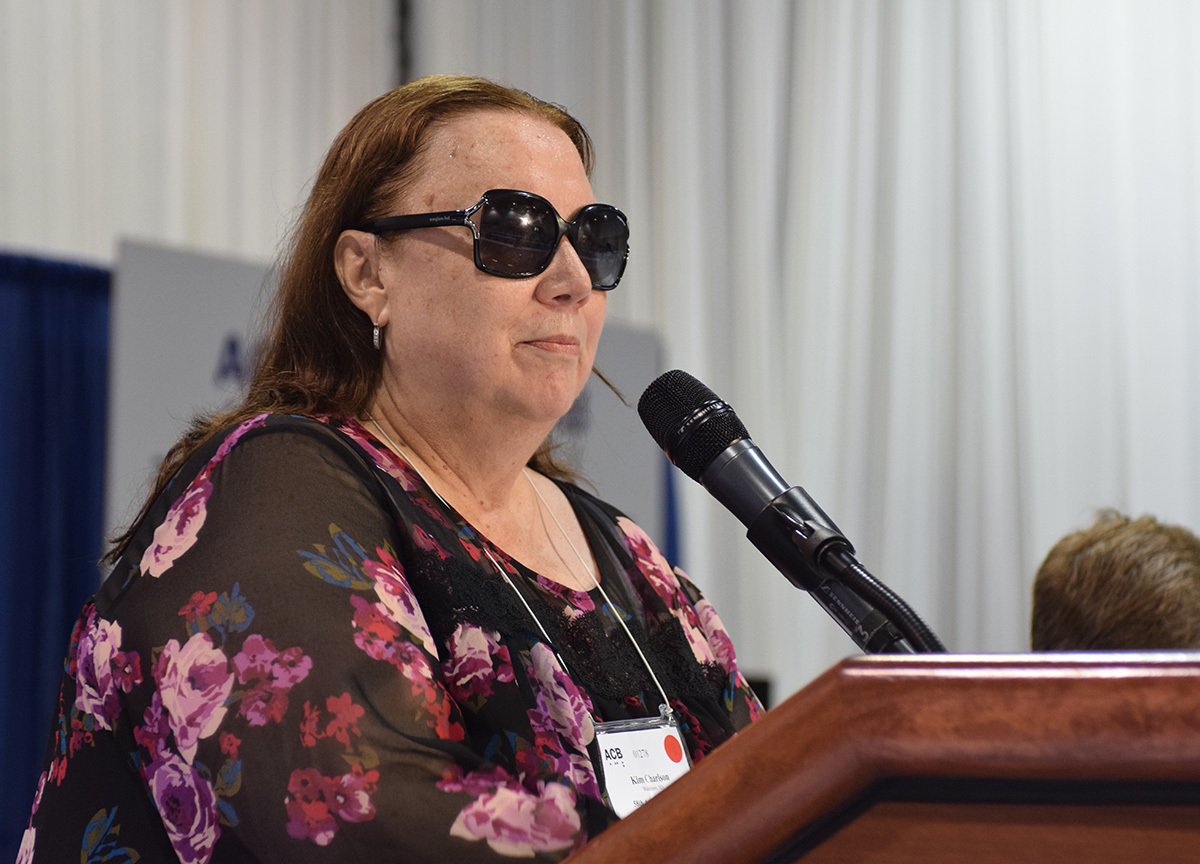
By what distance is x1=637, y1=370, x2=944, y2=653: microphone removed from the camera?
0.92 metres

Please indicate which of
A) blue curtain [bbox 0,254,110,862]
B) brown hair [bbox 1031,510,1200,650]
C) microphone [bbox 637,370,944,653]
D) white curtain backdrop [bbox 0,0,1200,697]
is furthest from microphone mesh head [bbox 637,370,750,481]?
white curtain backdrop [bbox 0,0,1200,697]

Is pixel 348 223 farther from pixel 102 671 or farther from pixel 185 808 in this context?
pixel 185 808

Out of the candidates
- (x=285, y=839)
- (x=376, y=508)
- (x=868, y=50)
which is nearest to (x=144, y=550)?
(x=376, y=508)

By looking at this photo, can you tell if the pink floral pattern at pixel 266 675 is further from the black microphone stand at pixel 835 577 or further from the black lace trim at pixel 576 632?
the black microphone stand at pixel 835 577

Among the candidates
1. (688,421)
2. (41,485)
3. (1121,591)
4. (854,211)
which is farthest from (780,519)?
(854,211)

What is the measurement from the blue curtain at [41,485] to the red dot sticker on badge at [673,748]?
327 centimetres

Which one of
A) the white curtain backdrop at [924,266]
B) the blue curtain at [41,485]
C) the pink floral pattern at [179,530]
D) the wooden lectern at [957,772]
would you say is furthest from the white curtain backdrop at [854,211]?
the wooden lectern at [957,772]

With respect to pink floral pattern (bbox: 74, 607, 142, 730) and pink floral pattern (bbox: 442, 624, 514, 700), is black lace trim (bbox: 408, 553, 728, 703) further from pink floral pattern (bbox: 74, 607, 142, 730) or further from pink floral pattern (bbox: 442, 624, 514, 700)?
pink floral pattern (bbox: 74, 607, 142, 730)

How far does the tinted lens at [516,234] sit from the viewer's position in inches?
49.8

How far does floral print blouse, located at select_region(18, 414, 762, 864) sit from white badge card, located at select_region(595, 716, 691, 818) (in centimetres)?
2

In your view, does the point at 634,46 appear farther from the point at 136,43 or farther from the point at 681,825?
the point at 681,825

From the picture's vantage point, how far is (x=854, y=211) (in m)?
4.72

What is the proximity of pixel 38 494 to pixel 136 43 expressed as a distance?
6.18ft

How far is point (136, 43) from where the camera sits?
4.59 meters
